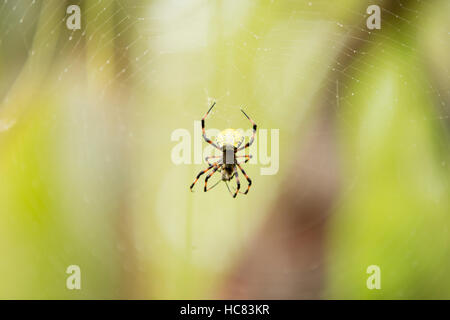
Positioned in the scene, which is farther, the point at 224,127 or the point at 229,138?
the point at 224,127

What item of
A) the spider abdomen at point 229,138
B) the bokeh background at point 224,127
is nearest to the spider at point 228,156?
the spider abdomen at point 229,138

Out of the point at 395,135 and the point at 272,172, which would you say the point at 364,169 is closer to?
the point at 395,135

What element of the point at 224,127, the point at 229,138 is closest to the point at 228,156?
the point at 229,138

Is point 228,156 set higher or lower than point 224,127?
lower

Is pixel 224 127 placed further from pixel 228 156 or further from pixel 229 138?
pixel 228 156

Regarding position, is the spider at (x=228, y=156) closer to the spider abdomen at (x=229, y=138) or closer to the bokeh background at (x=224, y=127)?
the spider abdomen at (x=229, y=138)

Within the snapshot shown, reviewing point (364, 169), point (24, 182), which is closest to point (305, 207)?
point (364, 169)

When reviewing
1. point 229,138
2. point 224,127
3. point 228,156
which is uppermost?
point 224,127

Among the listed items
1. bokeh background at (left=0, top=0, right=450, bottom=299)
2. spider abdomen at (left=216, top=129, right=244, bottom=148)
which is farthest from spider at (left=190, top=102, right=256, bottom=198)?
bokeh background at (left=0, top=0, right=450, bottom=299)
